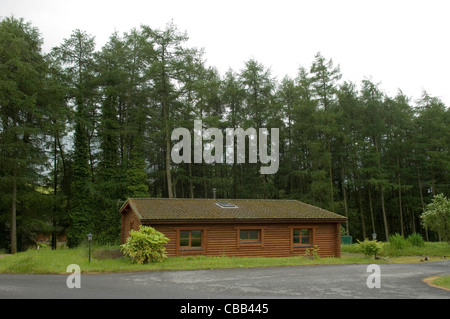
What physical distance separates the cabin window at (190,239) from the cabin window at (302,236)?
5328 millimetres

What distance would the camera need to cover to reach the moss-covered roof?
1786cm

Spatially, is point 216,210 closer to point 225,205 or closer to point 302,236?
point 225,205

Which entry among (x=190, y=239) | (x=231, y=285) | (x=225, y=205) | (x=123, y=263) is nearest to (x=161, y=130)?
(x=225, y=205)

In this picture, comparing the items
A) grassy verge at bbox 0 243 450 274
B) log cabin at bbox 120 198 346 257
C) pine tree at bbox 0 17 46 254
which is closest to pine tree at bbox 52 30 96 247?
pine tree at bbox 0 17 46 254

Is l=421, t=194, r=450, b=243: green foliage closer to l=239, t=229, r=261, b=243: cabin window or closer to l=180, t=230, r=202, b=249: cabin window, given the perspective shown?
l=239, t=229, r=261, b=243: cabin window

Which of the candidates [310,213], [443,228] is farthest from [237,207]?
[443,228]

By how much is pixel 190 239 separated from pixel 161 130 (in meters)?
10.6

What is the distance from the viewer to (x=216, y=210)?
1947cm

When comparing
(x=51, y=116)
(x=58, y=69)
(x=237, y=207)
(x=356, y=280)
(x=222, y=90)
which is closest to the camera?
(x=356, y=280)

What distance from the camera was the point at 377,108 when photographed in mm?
31688

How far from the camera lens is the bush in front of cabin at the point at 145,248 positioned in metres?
14.7

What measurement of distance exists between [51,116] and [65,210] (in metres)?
7.77

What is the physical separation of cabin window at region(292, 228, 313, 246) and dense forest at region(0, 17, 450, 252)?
8315 millimetres

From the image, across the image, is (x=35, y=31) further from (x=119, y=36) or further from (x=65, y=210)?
(x=65, y=210)
